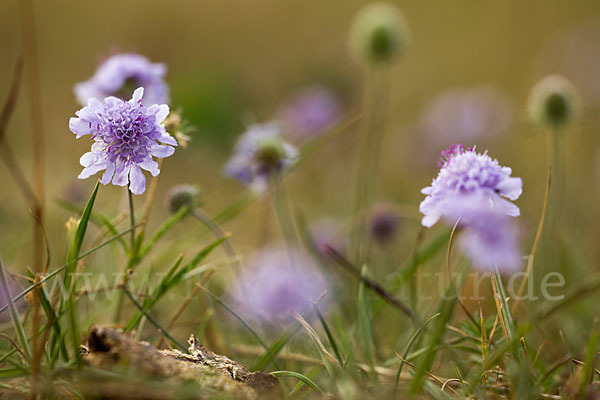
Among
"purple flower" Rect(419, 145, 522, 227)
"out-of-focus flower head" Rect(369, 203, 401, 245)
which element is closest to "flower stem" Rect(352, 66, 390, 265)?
"out-of-focus flower head" Rect(369, 203, 401, 245)

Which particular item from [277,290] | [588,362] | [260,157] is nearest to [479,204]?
[588,362]

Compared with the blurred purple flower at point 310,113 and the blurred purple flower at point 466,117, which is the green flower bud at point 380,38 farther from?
the blurred purple flower at point 466,117

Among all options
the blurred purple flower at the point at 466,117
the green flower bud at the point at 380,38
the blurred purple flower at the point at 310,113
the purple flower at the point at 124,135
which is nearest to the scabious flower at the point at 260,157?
the purple flower at the point at 124,135

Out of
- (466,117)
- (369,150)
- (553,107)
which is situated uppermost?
(466,117)

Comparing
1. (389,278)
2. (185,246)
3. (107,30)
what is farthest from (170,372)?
(107,30)

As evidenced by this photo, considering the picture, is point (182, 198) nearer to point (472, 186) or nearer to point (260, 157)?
point (260, 157)

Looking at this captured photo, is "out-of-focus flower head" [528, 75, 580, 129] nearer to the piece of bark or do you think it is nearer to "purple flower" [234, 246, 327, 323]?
"purple flower" [234, 246, 327, 323]

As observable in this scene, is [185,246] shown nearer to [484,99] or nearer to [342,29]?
[484,99]
